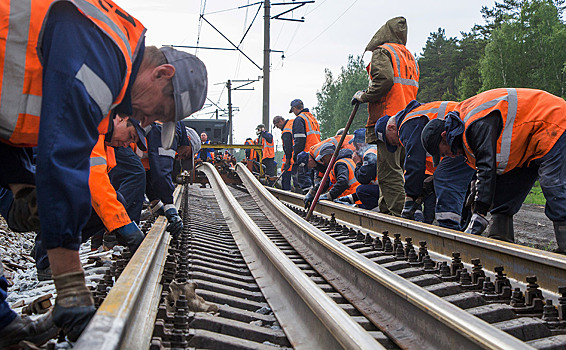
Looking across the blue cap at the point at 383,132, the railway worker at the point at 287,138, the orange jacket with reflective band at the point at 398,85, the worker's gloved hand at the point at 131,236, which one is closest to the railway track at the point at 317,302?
the worker's gloved hand at the point at 131,236

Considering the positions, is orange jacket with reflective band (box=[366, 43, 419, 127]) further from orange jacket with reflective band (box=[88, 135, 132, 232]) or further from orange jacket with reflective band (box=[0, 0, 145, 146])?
orange jacket with reflective band (box=[0, 0, 145, 146])

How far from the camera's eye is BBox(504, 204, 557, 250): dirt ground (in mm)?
6895

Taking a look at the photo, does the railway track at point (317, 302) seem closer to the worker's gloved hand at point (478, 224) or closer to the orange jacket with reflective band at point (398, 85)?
the worker's gloved hand at point (478, 224)

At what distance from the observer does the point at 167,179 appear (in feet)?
18.3

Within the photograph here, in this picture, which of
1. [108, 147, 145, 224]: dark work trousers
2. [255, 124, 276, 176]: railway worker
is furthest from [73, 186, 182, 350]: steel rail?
[255, 124, 276, 176]: railway worker

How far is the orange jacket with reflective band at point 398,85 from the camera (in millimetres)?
6773

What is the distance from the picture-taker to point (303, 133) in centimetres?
1205

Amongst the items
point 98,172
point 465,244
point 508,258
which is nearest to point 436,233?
point 465,244

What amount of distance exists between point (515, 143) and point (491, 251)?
3.57ft

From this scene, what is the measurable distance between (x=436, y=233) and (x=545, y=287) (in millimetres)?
1193

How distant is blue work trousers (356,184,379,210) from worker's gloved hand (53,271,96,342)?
255 inches

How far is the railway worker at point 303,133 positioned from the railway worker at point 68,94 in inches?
395

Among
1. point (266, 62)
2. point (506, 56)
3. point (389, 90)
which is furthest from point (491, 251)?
point (506, 56)

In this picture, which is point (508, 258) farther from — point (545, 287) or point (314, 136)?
point (314, 136)
